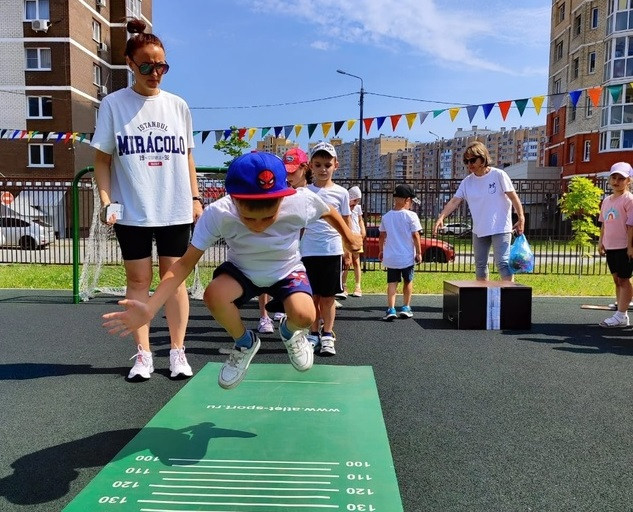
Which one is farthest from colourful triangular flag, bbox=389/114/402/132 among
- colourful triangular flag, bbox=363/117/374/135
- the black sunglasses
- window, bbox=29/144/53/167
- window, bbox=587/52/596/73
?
window, bbox=587/52/596/73

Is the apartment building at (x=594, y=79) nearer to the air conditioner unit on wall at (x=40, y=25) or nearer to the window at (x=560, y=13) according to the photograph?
the window at (x=560, y=13)

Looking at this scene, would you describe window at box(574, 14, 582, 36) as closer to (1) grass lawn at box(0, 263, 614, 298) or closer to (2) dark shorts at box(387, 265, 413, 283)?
(1) grass lawn at box(0, 263, 614, 298)

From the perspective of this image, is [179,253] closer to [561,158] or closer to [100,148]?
[100,148]

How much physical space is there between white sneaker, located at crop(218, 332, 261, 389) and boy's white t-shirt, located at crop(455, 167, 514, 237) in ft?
12.1

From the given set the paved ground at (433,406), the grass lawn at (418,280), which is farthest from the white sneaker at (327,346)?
the grass lawn at (418,280)

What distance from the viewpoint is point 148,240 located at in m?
3.70

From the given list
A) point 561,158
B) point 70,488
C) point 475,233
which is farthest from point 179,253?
point 561,158

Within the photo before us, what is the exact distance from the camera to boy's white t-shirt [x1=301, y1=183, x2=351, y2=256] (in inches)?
178

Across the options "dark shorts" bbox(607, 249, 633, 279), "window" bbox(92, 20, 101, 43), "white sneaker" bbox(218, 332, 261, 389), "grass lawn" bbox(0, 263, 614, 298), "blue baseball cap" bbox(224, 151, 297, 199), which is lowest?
"grass lawn" bbox(0, 263, 614, 298)

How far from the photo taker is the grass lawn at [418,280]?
28.8 ft

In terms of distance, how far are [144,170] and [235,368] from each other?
1.50 metres

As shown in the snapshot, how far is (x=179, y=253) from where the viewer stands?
12.3ft

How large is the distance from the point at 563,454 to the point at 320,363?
6.54 feet

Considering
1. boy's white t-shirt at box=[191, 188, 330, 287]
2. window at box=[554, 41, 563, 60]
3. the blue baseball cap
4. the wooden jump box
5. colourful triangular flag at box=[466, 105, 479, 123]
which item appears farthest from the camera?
window at box=[554, 41, 563, 60]
